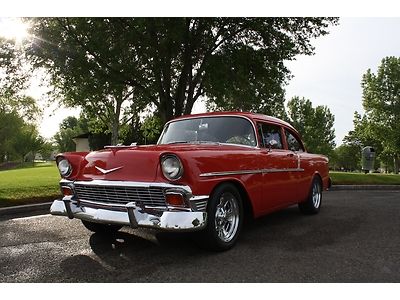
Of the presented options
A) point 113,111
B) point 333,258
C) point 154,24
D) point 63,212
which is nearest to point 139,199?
point 63,212

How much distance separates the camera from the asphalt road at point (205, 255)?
3.39 m

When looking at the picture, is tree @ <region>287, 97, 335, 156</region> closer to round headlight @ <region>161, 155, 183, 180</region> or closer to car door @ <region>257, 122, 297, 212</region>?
car door @ <region>257, 122, 297, 212</region>

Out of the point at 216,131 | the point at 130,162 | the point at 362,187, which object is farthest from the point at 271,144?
the point at 362,187

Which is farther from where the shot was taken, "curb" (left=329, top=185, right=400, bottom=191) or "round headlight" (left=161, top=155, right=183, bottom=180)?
"curb" (left=329, top=185, right=400, bottom=191)

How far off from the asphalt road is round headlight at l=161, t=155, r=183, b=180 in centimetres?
91

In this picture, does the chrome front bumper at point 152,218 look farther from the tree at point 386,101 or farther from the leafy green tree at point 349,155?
the leafy green tree at point 349,155

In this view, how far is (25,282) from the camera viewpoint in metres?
3.25

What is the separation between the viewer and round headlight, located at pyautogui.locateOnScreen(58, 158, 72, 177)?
459 cm

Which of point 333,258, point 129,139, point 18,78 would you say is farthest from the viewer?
point 129,139

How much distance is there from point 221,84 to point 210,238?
10.5 m

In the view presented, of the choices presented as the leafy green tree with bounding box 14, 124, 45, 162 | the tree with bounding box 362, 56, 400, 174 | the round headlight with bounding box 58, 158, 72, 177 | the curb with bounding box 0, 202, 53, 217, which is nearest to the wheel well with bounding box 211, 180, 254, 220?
the round headlight with bounding box 58, 158, 72, 177

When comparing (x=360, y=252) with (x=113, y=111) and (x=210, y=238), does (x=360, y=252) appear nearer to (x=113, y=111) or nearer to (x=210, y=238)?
(x=210, y=238)

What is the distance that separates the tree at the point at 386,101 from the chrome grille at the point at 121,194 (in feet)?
115

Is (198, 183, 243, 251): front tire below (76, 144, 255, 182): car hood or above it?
below
